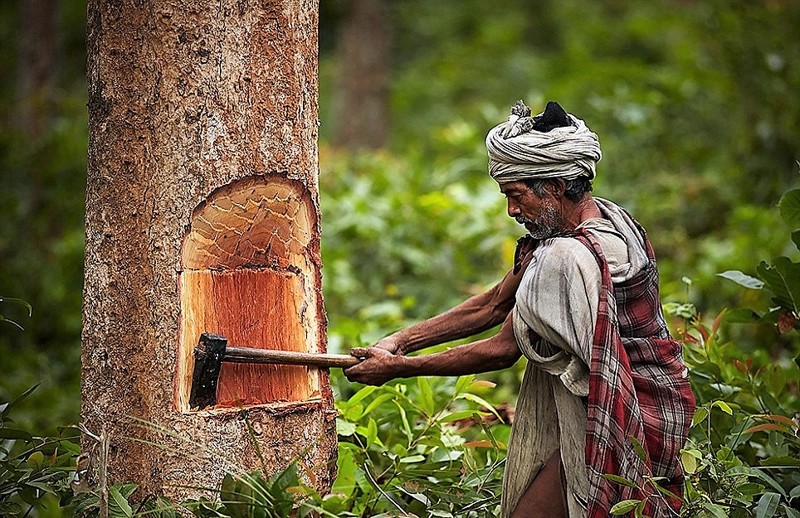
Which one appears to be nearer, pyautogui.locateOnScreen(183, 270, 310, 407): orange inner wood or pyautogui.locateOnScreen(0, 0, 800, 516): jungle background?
pyautogui.locateOnScreen(183, 270, 310, 407): orange inner wood

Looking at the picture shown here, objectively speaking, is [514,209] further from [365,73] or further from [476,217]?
[365,73]

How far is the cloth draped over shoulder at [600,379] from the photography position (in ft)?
8.14

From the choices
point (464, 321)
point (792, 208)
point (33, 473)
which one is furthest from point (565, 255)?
point (33, 473)

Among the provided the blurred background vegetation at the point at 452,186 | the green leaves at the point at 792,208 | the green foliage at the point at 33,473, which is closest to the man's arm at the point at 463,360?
the green foliage at the point at 33,473

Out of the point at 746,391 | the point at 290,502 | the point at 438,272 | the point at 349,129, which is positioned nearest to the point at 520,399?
the point at 290,502

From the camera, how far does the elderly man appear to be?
2.49m

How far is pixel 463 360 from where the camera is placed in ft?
8.87

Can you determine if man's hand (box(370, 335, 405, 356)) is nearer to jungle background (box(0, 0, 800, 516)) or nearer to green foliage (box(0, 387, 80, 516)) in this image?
jungle background (box(0, 0, 800, 516))

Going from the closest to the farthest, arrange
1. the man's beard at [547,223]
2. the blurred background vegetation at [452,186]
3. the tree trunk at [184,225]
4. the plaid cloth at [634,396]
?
the plaid cloth at [634,396] < the tree trunk at [184,225] < the man's beard at [547,223] < the blurred background vegetation at [452,186]

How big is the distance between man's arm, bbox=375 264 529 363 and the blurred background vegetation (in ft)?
3.47

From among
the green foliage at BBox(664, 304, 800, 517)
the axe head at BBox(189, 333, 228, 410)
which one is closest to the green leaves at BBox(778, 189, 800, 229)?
the green foliage at BBox(664, 304, 800, 517)

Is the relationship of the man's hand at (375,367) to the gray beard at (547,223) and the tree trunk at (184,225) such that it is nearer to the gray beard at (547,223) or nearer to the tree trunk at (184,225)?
the tree trunk at (184,225)

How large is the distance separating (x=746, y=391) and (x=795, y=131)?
4374 millimetres

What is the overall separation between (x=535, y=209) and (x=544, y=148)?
0.19 m
